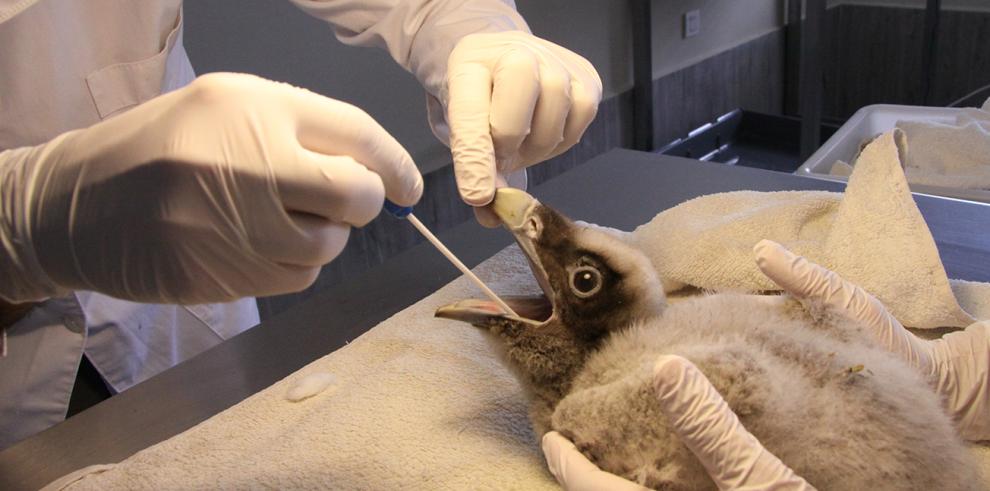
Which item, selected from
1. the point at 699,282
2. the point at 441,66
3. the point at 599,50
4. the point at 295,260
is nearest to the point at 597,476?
the point at 295,260

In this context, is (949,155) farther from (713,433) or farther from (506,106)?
(713,433)

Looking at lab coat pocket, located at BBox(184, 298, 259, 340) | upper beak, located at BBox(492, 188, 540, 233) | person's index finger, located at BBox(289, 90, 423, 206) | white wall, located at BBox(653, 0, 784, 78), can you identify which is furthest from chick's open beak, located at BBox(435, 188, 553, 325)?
white wall, located at BBox(653, 0, 784, 78)

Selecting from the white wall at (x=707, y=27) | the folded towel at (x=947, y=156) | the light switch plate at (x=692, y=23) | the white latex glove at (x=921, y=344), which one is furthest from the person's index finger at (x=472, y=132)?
the light switch plate at (x=692, y=23)

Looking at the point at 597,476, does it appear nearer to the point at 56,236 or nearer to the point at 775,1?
the point at 56,236

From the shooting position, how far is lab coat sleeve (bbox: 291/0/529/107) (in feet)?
5.11

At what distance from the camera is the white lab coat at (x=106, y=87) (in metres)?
1.40

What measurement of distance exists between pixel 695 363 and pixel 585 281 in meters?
0.21

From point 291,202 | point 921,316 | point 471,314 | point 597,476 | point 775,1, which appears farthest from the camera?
point 775,1

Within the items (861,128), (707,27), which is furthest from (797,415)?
(707,27)

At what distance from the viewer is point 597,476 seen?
94 centimetres

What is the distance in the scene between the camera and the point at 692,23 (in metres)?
4.00

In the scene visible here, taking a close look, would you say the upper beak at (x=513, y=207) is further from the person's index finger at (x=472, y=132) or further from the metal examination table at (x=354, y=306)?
the metal examination table at (x=354, y=306)

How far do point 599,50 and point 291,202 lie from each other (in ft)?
9.55

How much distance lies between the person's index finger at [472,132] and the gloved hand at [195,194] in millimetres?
300
